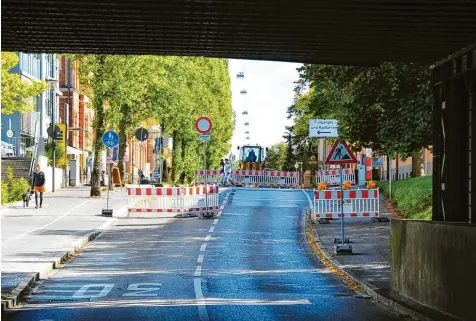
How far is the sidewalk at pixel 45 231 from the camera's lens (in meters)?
20.1

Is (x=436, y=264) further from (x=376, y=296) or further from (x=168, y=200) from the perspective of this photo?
(x=168, y=200)

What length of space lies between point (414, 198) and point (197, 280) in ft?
58.9

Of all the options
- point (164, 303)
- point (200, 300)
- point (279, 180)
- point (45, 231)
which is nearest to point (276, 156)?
point (279, 180)

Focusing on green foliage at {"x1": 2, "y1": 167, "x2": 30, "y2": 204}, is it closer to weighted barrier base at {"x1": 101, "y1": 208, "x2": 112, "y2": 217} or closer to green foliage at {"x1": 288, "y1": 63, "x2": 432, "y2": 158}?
weighted barrier base at {"x1": 101, "y1": 208, "x2": 112, "y2": 217}

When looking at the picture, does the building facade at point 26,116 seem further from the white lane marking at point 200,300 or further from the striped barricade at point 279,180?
the white lane marking at point 200,300

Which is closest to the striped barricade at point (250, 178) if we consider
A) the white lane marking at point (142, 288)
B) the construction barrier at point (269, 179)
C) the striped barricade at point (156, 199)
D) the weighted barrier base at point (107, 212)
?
the construction barrier at point (269, 179)

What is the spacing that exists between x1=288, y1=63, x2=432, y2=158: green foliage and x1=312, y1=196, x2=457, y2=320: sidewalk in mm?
2650

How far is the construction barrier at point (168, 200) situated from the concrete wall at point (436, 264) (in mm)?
20987

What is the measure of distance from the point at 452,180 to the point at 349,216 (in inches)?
753

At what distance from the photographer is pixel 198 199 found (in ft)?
127

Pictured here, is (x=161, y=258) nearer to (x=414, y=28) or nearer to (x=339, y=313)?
(x=339, y=313)

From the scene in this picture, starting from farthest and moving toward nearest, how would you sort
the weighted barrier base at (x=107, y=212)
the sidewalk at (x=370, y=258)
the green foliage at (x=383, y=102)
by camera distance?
the weighted barrier base at (x=107, y=212), the green foliage at (x=383, y=102), the sidewalk at (x=370, y=258)

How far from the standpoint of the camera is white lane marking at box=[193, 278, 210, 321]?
13977 millimetres

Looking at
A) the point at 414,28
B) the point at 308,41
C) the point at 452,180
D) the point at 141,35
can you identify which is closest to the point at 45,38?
the point at 141,35
